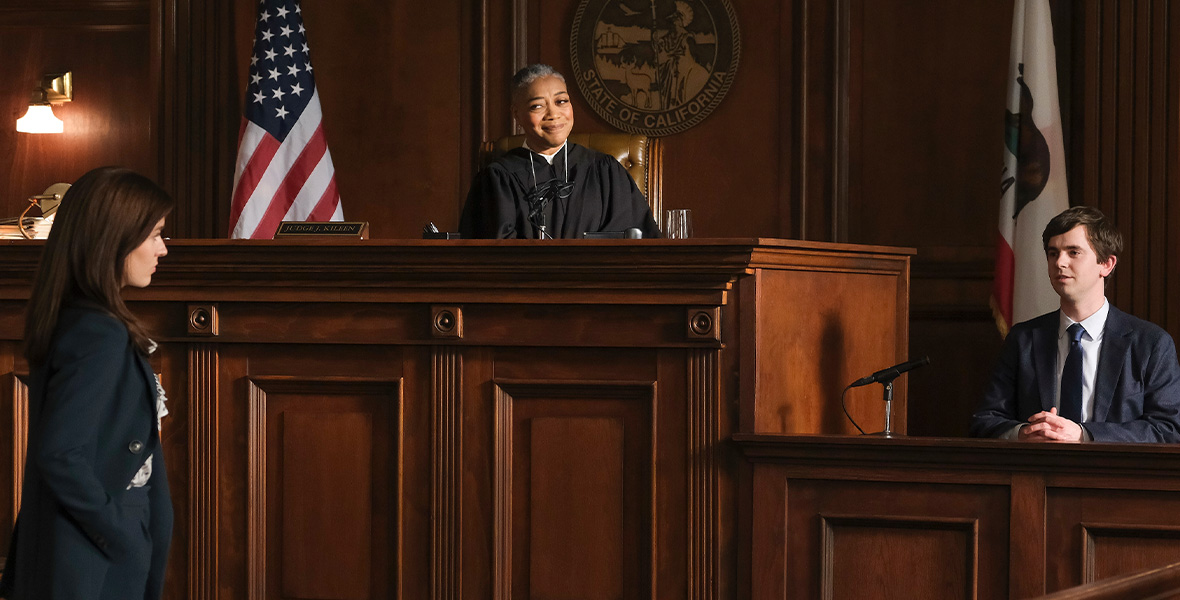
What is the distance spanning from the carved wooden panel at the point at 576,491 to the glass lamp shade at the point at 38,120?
3814 mm

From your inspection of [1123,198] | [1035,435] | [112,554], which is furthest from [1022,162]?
[112,554]

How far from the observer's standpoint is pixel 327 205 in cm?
520

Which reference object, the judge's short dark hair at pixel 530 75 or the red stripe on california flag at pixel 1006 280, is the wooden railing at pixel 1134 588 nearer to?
the judge's short dark hair at pixel 530 75

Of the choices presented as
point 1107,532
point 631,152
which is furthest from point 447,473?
point 631,152

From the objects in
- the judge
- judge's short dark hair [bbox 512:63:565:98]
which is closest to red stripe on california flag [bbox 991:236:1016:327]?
the judge

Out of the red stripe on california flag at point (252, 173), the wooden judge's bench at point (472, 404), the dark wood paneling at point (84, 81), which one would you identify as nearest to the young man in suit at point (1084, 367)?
the wooden judge's bench at point (472, 404)

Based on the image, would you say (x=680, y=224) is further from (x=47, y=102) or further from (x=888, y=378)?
(x=47, y=102)

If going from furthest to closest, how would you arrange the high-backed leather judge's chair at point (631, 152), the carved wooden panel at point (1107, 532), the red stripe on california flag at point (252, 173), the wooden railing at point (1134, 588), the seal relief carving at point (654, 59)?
the seal relief carving at point (654, 59)
the red stripe on california flag at point (252, 173)
the high-backed leather judge's chair at point (631, 152)
the carved wooden panel at point (1107, 532)
the wooden railing at point (1134, 588)

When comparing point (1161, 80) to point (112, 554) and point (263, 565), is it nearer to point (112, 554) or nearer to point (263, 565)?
point (263, 565)

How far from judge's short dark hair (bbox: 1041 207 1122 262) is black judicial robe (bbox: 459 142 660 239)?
1215 mm

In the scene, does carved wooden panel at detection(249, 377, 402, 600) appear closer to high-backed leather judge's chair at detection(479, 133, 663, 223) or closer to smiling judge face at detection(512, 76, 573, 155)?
smiling judge face at detection(512, 76, 573, 155)

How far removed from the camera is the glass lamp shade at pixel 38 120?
5.82m

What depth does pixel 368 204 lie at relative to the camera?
5523mm

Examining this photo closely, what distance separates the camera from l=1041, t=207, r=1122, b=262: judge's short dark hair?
121 inches
